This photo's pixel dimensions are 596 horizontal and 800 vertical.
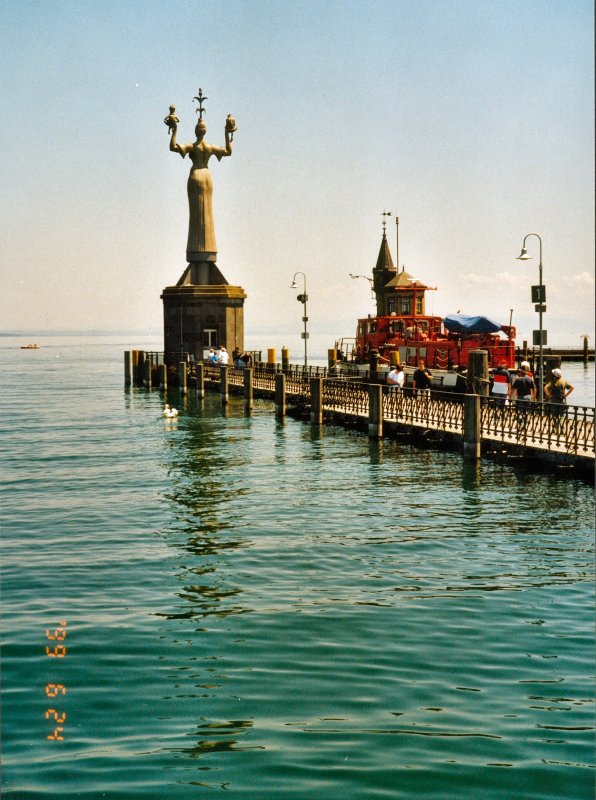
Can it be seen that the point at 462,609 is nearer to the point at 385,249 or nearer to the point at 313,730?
the point at 313,730

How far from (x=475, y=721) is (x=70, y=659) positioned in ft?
14.0

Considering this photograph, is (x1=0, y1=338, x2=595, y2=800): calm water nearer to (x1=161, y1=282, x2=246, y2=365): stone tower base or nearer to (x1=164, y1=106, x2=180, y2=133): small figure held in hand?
(x1=161, y1=282, x2=246, y2=365): stone tower base

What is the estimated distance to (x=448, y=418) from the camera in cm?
2719

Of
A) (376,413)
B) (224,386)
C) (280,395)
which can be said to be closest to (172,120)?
(224,386)

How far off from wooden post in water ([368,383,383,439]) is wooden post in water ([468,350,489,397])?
10.3ft

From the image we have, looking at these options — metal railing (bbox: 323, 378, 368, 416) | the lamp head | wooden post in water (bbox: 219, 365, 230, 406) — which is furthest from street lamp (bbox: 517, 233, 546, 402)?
wooden post in water (bbox: 219, 365, 230, 406)

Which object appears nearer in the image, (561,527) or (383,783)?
(383,783)

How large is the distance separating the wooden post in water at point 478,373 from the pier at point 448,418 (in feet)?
2.26

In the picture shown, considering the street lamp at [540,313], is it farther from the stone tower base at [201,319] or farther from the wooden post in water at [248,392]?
the stone tower base at [201,319]

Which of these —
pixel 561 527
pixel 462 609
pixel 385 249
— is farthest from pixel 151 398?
pixel 462 609

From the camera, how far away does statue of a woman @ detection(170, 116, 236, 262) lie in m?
61.0

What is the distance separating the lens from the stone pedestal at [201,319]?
5906cm

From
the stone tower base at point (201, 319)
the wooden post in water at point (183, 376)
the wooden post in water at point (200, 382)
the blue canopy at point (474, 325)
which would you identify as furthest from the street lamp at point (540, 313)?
the stone tower base at point (201, 319)

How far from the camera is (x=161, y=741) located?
8.18 metres
